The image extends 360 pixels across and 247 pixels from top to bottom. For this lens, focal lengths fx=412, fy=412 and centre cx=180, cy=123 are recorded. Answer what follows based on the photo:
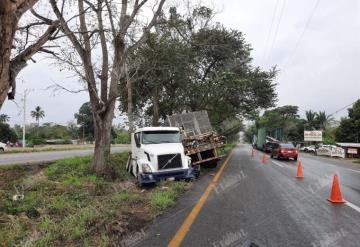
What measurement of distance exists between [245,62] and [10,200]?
3013 centimetres

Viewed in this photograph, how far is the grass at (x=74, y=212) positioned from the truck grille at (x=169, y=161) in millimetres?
831

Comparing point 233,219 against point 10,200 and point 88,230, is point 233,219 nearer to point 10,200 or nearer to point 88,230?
point 88,230

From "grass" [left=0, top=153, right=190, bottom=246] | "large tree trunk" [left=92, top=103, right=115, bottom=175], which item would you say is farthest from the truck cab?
"large tree trunk" [left=92, top=103, right=115, bottom=175]

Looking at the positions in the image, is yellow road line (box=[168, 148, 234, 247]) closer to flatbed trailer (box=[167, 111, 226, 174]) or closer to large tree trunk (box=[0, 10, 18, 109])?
large tree trunk (box=[0, 10, 18, 109])

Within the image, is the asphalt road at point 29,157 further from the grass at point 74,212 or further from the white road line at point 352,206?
the white road line at point 352,206

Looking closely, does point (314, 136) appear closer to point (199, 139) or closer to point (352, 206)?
point (199, 139)

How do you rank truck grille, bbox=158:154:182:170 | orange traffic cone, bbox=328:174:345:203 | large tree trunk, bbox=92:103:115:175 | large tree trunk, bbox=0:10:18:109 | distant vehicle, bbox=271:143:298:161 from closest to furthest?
large tree trunk, bbox=0:10:18:109
orange traffic cone, bbox=328:174:345:203
truck grille, bbox=158:154:182:170
large tree trunk, bbox=92:103:115:175
distant vehicle, bbox=271:143:298:161

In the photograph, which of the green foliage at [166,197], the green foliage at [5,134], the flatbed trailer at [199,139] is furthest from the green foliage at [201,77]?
the green foliage at [5,134]

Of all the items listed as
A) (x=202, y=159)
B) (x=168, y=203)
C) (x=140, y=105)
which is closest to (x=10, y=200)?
(x=168, y=203)

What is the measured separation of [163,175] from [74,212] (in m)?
6.13

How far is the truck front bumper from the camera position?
1426cm

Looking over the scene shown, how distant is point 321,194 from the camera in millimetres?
12141

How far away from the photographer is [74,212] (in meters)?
8.73

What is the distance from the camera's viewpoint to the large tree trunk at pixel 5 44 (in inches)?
230
